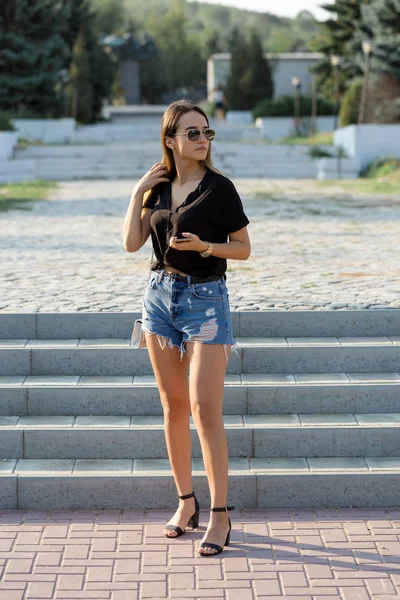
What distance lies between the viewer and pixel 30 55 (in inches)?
1268

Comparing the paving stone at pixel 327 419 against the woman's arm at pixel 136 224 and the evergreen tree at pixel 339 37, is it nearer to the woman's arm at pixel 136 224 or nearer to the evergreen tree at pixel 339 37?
the woman's arm at pixel 136 224

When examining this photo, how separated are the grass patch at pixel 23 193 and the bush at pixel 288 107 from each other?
14221 mm

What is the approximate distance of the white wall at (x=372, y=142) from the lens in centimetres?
2341

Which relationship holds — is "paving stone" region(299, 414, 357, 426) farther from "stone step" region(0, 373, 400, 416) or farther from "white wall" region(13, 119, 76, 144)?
"white wall" region(13, 119, 76, 144)

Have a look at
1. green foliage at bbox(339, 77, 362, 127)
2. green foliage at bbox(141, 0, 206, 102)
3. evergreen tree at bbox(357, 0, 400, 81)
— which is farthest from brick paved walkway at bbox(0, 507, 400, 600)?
green foliage at bbox(141, 0, 206, 102)

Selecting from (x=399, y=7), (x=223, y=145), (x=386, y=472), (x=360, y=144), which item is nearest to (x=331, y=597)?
(x=386, y=472)

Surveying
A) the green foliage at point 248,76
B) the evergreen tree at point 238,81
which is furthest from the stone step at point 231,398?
the evergreen tree at point 238,81

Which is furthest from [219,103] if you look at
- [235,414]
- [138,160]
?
[235,414]

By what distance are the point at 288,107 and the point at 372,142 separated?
36.7 feet

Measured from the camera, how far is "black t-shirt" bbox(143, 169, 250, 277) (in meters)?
4.39


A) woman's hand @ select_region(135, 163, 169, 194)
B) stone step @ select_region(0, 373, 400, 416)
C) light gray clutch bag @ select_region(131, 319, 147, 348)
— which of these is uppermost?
woman's hand @ select_region(135, 163, 169, 194)

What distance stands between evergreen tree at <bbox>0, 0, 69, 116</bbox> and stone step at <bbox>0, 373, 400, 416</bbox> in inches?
1087

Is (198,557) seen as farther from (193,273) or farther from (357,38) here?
(357,38)

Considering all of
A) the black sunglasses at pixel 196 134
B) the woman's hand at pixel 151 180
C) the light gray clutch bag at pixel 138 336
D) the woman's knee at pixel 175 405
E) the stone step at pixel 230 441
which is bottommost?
the stone step at pixel 230 441
